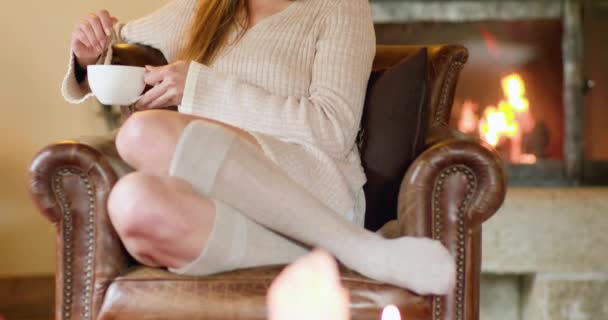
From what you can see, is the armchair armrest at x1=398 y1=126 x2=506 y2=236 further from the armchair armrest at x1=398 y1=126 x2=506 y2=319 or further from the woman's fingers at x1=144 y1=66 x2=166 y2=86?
the woman's fingers at x1=144 y1=66 x2=166 y2=86

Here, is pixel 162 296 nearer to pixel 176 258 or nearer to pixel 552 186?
pixel 176 258

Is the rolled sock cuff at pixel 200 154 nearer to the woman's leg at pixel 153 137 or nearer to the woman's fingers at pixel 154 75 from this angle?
the woman's leg at pixel 153 137

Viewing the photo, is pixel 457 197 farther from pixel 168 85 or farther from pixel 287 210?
pixel 168 85

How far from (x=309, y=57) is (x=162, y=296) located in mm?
593

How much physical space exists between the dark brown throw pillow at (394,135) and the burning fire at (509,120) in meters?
1.39

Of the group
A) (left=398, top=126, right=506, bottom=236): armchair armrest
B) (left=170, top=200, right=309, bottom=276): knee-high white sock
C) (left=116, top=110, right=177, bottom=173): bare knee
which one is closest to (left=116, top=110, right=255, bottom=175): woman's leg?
(left=116, top=110, right=177, bottom=173): bare knee

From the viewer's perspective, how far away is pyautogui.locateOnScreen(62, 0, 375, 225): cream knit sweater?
1.58m

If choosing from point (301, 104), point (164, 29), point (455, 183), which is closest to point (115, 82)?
point (301, 104)

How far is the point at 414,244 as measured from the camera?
4.61ft

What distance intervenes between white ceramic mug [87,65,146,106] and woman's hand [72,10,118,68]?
320 mm

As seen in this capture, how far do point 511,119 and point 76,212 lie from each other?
1881 millimetres

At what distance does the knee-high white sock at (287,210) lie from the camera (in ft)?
4.47

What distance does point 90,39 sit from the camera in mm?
1814

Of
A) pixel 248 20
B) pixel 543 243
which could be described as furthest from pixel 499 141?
pixel 248 20
